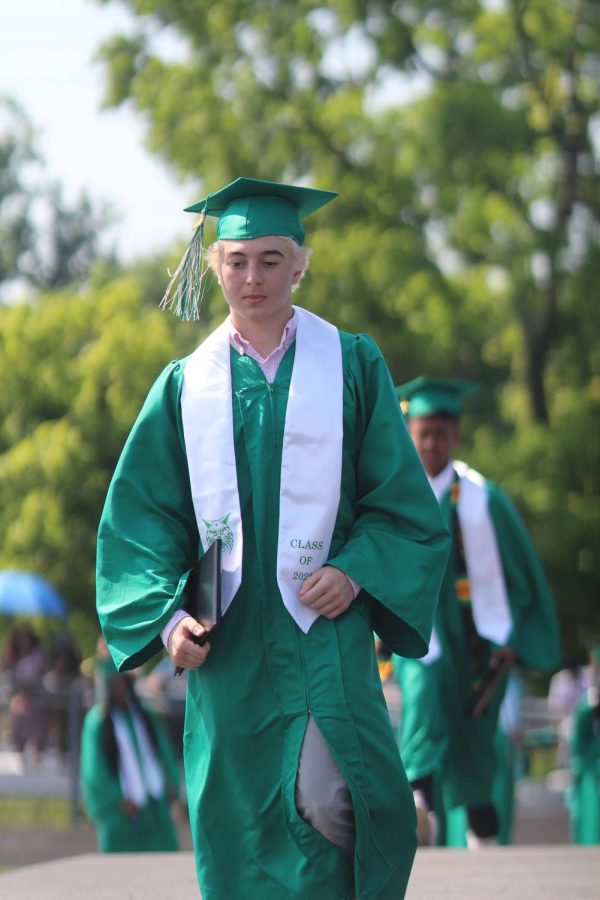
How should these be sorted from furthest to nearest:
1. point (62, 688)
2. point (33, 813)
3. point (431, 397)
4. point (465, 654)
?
point (62, 688)
point (33, 813)
point (431, 397)
point (465, 654)

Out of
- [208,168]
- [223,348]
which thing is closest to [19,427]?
[208,168]

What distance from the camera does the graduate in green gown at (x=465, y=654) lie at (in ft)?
27.3

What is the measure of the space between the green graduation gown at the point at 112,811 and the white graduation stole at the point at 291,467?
25.5 feet

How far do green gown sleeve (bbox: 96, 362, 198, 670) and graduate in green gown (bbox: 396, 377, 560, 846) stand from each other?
3.46 m

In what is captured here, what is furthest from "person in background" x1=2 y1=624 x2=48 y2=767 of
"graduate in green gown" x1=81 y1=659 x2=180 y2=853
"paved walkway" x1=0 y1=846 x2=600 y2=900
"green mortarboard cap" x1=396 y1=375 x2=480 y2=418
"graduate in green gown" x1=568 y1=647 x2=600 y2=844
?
"green mortarboard cap" x1=396 y1=375 x2=480 y2=418

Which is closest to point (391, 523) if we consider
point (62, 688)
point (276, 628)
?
point (276, 628)

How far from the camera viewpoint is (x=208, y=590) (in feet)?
15.4

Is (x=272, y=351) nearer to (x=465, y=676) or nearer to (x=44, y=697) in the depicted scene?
(x=465, y=676)

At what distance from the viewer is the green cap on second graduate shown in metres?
4.99

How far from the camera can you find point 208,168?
2705 centimetres

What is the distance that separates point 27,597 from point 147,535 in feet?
62.6

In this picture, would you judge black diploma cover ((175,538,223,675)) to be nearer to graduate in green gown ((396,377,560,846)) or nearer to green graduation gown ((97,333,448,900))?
green graduation gown ((97,333,448,900))

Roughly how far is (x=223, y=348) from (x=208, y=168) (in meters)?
22.4

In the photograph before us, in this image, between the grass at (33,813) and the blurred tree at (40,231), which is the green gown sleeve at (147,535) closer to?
the grass at (33,813)
